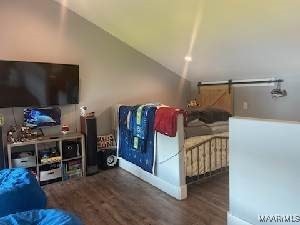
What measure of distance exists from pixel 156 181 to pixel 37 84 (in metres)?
2.20

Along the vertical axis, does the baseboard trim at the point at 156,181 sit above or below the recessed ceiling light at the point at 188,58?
below

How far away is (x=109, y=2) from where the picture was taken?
11.9ft

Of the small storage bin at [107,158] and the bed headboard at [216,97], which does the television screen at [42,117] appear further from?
the bed headboard at [216,97]

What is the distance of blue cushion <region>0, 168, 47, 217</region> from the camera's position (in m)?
2.24

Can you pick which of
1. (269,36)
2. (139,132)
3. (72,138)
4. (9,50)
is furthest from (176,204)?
(9,50)

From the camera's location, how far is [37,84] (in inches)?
151

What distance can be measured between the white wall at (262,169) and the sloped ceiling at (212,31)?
51.7 inches

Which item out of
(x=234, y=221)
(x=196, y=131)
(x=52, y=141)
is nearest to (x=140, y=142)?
(x=196, y=131)

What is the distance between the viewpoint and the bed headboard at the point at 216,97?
16.0 ft

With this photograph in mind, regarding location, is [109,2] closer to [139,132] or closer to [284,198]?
[139,132]

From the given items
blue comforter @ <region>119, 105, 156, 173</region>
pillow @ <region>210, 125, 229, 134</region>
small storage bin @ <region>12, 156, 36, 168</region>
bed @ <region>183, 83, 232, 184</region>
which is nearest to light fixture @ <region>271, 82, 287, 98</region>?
bed @ <region>183, 83, 232, 184</region>

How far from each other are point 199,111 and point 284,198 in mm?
1975

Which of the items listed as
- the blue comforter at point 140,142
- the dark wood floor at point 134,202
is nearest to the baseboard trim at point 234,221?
the dark wood floor at point 134,202

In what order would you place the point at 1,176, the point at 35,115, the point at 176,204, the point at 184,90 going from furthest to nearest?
the point at 184,90 → the point at 35,115 → the point at 176,204 → the point at 1,176
